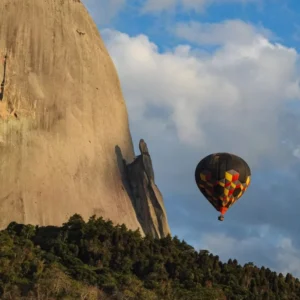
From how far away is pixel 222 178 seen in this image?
52.2m

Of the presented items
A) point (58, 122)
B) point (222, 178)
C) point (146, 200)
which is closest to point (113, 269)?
point (222, 178)

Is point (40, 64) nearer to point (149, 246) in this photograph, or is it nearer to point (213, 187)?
point (149, 246)

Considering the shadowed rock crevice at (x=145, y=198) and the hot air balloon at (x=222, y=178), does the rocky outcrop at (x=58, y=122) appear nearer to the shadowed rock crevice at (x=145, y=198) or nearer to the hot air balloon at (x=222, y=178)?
the shadowed rock crevice at (x=145, y=198)

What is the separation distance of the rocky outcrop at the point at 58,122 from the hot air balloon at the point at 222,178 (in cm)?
1627

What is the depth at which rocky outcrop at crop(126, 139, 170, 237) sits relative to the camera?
2859 inches

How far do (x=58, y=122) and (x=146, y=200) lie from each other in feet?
29.1

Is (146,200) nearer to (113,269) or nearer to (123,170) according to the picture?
(123,170)

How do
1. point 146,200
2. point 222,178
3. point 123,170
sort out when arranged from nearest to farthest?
point 222,178 < point 146,200 < point 123,170

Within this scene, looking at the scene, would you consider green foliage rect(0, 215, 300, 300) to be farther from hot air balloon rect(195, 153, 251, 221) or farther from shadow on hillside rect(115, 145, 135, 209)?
shadow on hillside rect(115, 145, 135, 209)

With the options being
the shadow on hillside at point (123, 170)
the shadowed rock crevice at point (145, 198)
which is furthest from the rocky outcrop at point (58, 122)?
the shadowed rock crevice at point (145, 198)

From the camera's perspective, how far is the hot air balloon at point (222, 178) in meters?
52.2

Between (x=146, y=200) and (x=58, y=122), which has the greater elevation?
(x=58, y=122)

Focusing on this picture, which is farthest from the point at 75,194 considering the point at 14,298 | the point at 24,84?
the point at 14,298

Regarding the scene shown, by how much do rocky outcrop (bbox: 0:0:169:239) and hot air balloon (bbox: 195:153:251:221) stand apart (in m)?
16.3
